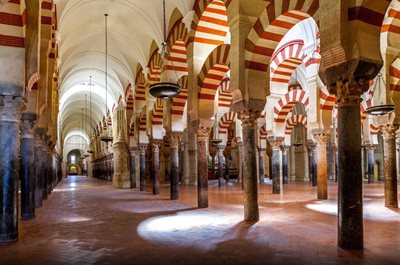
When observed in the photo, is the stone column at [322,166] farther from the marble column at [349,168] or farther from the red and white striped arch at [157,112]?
the marble column at [349,168]

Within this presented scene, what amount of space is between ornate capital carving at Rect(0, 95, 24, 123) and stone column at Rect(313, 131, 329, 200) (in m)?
7.40

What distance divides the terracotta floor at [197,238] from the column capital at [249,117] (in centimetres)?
171

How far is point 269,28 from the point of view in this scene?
6.04 metres

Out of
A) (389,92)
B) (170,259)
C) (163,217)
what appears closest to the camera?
(170,259)

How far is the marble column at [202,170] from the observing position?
7.97 metres

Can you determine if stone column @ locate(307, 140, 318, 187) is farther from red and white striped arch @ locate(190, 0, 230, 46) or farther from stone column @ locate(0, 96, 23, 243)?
stone column @ locate(0, 96, 23, 243)

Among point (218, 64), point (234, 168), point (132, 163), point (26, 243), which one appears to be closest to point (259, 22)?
point (218, 64)

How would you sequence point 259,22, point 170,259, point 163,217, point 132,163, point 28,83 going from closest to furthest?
point 170,259 → point 28,83 → point 259,22 → point 163,217 → point 132,163

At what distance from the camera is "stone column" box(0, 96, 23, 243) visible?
15.1ft

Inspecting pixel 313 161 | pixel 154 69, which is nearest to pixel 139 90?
pixel 154 69

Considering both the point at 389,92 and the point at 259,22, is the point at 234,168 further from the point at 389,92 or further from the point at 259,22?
the point at 259,22

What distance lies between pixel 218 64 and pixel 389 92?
12.6 ft

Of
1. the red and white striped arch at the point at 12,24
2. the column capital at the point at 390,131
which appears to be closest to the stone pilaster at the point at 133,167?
the column capital at the point at 390,131

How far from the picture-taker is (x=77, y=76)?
18094 mm
